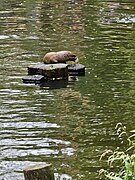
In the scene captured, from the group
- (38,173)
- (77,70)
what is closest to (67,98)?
(77,70)

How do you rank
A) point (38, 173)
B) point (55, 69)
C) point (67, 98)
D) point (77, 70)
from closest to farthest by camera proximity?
point (38, 173) → point (67, 98) → point (55, 69) → point (77, 70)

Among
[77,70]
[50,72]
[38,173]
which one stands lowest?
[77,70]

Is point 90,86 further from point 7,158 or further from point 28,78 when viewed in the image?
point 7,158

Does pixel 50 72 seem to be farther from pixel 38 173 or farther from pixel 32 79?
pixel 38 173

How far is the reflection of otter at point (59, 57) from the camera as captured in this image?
36.8 feet

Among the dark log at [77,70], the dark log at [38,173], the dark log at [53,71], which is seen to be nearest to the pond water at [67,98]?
the dark log at [77,70]

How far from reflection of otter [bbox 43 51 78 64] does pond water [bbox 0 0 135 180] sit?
15.7 inches

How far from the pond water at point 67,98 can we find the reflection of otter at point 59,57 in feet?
1.31

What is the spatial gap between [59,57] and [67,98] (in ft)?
6.98

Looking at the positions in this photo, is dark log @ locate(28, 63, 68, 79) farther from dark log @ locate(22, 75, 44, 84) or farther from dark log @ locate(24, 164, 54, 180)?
dark log @ locate(24, 164, 54, 180)

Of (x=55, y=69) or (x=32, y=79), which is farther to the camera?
(x=55, y=69)

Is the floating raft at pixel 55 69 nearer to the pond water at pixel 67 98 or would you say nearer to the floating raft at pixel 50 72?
the floating raft at pixel 50 72

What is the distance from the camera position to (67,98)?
9.45m

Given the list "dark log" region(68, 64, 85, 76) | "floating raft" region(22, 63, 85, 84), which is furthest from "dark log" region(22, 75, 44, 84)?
"dark log" region(68, 64, 85, 76)
